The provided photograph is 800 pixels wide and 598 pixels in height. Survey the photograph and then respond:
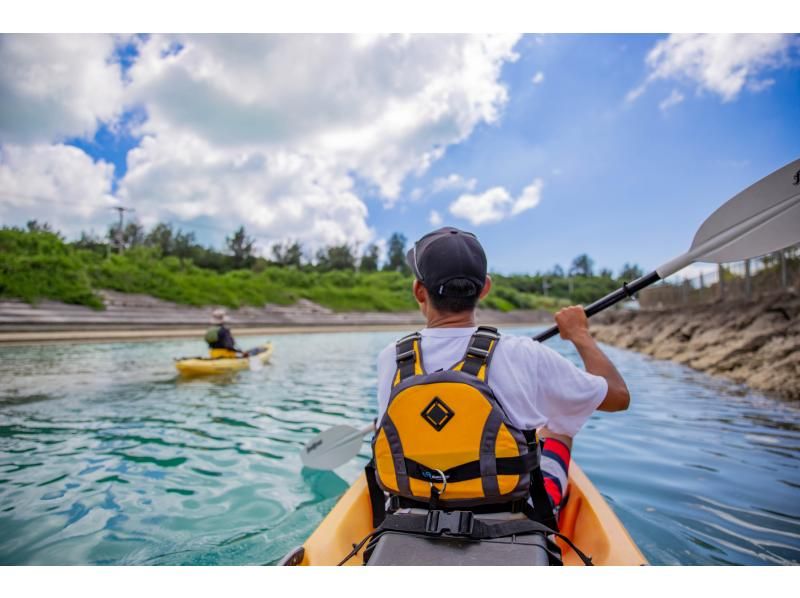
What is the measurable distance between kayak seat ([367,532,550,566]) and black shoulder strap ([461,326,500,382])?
45 centimetres

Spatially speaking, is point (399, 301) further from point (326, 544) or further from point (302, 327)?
point (326, 544)

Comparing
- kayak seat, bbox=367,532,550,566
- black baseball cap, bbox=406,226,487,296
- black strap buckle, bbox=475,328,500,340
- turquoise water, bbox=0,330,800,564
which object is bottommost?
turquoise water, bbox=0,330,800,564

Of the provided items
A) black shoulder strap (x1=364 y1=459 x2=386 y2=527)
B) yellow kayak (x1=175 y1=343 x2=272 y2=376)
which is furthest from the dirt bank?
yellow kayak (x1=175 y1=343 x2=272 y2=376)

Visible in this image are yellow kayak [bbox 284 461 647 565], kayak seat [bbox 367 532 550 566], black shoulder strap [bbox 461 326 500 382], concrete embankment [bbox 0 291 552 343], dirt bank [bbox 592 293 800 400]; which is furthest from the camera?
concrete embankment [bbox 0 291 552 343]

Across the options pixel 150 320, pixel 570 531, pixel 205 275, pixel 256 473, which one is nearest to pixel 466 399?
pixel 570 531

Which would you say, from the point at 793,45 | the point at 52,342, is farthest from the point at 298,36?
the point at 52,342

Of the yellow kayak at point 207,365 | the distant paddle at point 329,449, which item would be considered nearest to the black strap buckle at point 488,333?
the distant paddle at point 329,449

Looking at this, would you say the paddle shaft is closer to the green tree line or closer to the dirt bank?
the dirt bank

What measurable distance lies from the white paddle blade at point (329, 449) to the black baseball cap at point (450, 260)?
2.03 m

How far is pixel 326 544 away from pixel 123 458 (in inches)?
122

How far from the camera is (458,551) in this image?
1268mm

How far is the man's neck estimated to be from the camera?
1507mm

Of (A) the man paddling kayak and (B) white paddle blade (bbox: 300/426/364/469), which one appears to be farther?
(B) white paddle blade (bbox: 300/426/364/469)

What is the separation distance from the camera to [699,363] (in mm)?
9039
